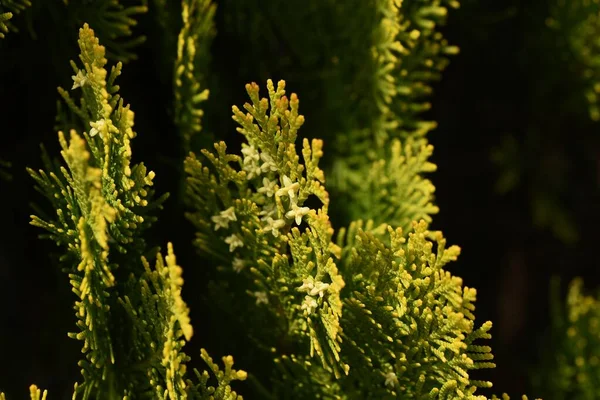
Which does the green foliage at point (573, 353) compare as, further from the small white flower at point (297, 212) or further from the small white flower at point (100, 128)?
the small white flower at point (100, 128)

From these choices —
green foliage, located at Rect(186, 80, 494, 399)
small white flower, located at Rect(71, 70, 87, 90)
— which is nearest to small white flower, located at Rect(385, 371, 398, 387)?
green foliage, located at Rect(186, 80, 494, 399)

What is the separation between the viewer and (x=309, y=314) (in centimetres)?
139

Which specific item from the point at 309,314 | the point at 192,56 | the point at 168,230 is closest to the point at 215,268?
the point at 168,230

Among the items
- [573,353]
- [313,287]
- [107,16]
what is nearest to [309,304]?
[313,287]

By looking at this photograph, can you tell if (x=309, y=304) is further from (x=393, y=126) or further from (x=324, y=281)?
(x=393, y=126)

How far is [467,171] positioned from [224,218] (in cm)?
149

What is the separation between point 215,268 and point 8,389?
671 mm

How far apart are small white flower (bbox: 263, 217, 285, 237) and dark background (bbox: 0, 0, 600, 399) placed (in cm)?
→ 42

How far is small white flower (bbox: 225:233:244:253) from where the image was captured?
1511 millimetres

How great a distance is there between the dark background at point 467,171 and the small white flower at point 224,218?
29 cm

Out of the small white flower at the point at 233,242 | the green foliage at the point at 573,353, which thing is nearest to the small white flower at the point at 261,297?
the small white flower at the point at 233,242

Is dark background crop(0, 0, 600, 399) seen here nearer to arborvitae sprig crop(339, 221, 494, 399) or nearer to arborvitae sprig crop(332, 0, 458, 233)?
arborvitae sprig crop(332, 0, 458, 233)

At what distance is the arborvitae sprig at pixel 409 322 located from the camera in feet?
4.49

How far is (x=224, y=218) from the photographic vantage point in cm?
151
